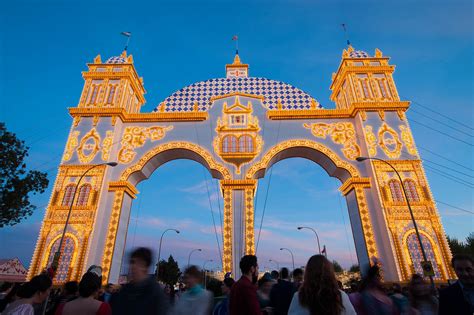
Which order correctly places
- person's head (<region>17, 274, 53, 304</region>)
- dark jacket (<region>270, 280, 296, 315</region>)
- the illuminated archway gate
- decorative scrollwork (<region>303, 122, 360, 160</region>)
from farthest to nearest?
decorative scrollwork (<region>303, 122, 360, 160</region>), the illuminated archway gate, dark jacket (<region>270, 280, 296, 315</region>), person's head (<region>17, 274, 53, 304</region>)

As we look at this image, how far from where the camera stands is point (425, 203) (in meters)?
16.3

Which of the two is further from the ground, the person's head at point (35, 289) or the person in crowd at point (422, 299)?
the person's head at point (35, 289)

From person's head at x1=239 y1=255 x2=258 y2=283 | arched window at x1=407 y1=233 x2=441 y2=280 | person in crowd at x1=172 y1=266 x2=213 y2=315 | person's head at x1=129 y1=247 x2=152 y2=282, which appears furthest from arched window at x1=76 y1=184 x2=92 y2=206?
arched window at x1=407 y1=233 x2=441 y2=280

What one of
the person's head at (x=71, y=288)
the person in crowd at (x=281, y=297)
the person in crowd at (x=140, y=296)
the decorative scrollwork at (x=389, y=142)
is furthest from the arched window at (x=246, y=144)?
the person in crowd at (x=140, y=296)

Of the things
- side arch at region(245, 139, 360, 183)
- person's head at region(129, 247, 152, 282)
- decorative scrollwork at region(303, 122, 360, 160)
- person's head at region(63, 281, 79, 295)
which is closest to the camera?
person's head at region(129, 247, 152, 282)

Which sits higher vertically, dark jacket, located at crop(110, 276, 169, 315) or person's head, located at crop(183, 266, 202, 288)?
person's head, located at crop(183, 266, 202, 288)

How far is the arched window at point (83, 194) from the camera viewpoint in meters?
16.8

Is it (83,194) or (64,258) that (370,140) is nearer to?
(83,194)

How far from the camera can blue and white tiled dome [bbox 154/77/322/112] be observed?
67.2ft

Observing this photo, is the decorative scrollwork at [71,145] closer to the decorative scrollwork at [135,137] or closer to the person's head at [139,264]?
the decorative scrollwork at [135,137]

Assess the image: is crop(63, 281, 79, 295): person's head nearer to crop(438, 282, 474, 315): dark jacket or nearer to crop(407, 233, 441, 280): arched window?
crop(438, 282, 474, 315): dark jacket

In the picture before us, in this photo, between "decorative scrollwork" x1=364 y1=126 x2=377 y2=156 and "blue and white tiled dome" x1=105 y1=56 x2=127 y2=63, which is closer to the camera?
"decorative scrollwork" x1=364 y1=126 x2=377 y2=156

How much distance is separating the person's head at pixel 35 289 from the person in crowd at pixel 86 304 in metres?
0.75

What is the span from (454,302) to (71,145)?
20.6m
